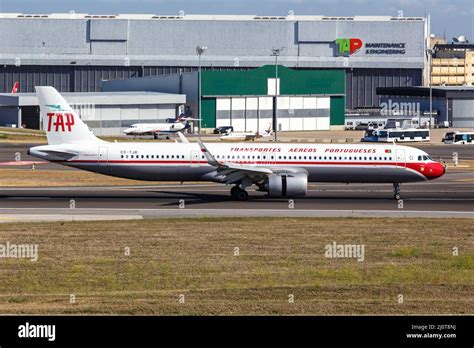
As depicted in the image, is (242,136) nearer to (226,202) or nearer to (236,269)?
(226,202)

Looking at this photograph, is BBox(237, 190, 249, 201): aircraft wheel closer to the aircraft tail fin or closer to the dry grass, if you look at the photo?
the aircraft tail fin

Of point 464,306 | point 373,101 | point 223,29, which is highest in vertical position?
point 223,29

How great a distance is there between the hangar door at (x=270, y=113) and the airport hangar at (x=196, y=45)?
27538mm

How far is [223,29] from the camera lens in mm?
191625

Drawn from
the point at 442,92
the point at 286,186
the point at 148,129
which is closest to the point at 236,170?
the point at 286,186

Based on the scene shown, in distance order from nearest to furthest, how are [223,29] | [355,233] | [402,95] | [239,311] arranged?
[239,311]
[355,233]
[402,95]
[223,29]

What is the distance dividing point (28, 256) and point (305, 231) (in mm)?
12447

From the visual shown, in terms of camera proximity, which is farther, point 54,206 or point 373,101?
point 373,101

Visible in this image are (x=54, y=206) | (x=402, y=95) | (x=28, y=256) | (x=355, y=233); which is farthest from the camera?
(x=402, y=95)

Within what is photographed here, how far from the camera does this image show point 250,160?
179ft

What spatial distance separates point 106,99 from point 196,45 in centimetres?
5392

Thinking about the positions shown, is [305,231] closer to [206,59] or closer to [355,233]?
[355,233]

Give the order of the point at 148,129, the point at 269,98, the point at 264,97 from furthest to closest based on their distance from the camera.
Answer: the point at 269,98 → the point at 264,97 → the point at 148,129

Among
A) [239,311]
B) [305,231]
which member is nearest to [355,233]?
[305,231]
